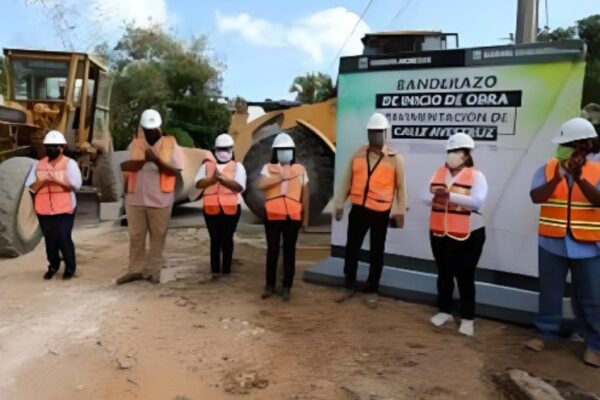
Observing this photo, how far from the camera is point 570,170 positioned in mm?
4641

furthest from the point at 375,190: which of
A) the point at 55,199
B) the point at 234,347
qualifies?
the point at 55,199

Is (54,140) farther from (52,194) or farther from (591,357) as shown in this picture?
(591,357)

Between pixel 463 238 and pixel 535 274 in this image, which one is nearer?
pixel 463 238

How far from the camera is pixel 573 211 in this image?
464cm

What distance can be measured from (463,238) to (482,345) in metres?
0.85

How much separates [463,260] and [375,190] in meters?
1.20

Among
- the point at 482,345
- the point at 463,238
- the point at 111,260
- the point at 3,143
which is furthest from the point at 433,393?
the point at 3,143

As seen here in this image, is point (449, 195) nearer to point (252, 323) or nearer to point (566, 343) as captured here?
point (566, 343)

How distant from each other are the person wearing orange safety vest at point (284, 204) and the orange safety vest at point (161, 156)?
107 cm

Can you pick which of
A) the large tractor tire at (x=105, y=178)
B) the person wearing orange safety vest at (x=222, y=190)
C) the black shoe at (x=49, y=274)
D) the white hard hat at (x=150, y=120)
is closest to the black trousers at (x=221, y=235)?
the person wearing orange safety vest at (x=222, y=190)

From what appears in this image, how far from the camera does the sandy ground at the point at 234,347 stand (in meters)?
4.19

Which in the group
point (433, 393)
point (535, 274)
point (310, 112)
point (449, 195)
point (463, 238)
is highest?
point (310, 112)

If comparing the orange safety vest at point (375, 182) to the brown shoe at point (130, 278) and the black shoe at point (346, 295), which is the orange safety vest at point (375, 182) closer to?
the black shoe at point (346, 295)

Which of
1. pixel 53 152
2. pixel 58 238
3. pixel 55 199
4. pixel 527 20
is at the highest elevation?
pixel 527 20
